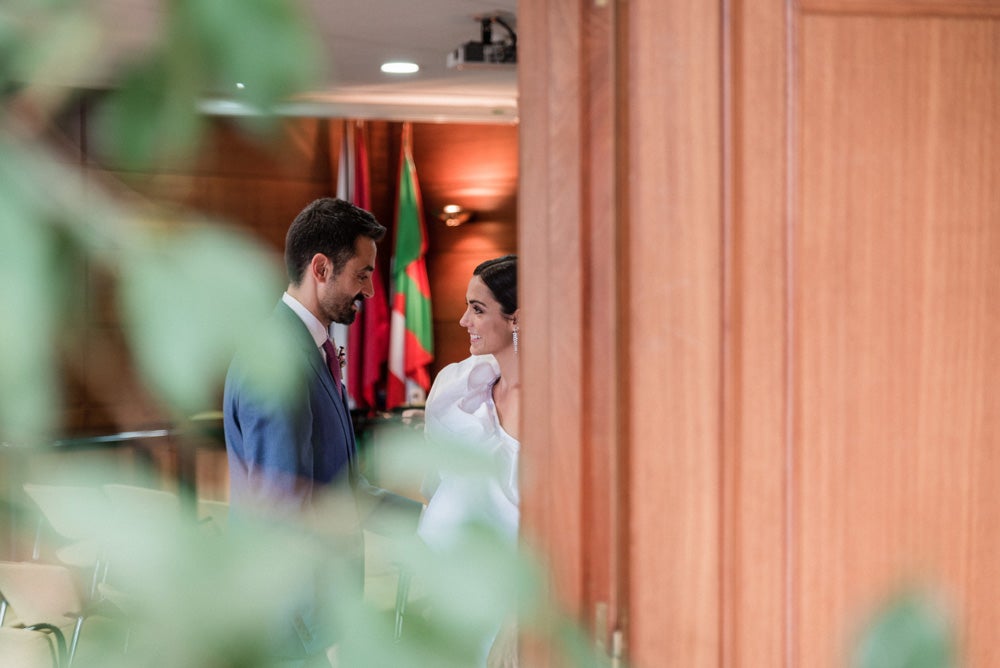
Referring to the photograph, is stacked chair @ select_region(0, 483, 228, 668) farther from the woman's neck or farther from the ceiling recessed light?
the ceiling recessed light

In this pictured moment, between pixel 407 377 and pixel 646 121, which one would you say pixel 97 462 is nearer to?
pixel 646 121

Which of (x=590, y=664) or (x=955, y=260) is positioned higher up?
(x=955, y=260)

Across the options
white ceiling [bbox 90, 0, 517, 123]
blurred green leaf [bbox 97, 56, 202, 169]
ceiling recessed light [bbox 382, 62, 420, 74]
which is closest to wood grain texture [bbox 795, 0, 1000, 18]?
blurred green leaf [bbox 97, 56, 202, 169]

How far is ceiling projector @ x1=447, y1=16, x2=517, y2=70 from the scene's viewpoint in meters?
4.76

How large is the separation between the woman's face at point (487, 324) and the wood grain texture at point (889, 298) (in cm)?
204

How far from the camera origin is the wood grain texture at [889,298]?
125 centimetres

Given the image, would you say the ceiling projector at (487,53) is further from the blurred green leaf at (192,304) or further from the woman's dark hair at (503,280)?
the blurred green leaf at (192,304)

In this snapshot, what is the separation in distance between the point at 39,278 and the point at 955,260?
1.23m

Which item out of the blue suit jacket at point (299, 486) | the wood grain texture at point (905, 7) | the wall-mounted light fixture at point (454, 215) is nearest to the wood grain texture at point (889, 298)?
the wood grain texture at point (905, 7)

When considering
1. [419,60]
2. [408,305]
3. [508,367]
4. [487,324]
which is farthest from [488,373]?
[408,305]

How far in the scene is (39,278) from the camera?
24 centimetres

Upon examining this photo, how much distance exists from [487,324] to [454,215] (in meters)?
4.33

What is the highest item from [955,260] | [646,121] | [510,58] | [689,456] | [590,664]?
[510,58]

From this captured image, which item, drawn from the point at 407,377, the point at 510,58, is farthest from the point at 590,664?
the point at 407,377
